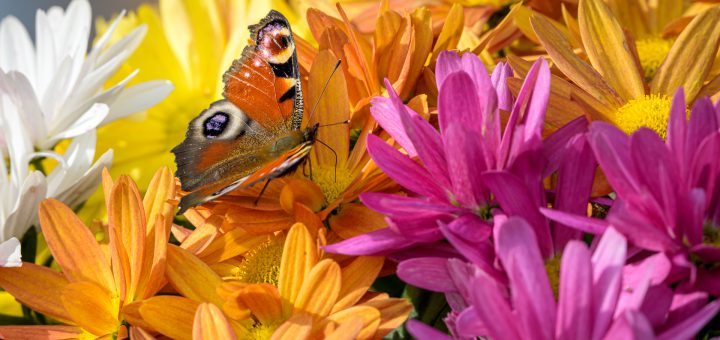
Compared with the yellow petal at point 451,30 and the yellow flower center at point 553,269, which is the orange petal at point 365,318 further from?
the yellow petal at point 451,30

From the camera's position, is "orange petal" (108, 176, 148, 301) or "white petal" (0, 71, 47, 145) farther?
"white petal" (0, 71, 47, 145)

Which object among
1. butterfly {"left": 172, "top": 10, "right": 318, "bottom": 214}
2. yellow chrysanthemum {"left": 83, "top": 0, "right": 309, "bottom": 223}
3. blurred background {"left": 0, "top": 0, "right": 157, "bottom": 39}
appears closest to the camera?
butterfly {"left": 172, "top": 10, "right": 318, "bottom": 214}

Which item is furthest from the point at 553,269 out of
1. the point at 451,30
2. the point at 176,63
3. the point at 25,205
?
the point at 176,63

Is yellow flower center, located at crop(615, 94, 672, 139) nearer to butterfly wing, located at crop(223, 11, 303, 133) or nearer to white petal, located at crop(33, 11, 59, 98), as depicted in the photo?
butterfly wing, located at crop(223, 11, 303, 133)

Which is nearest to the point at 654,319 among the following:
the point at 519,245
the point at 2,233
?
the point at 519,245

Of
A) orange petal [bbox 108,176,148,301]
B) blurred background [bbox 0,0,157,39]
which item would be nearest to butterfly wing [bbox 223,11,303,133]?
orange petal [bbox 108,176,148,301]

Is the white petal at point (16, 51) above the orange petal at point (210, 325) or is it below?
above

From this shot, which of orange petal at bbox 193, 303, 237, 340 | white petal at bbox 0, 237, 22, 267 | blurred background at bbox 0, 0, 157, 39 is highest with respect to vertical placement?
blurred background at bbox 0, 0, 157, 39

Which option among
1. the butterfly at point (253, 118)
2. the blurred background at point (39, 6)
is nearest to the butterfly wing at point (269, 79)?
the butterfly at point (253, 118)

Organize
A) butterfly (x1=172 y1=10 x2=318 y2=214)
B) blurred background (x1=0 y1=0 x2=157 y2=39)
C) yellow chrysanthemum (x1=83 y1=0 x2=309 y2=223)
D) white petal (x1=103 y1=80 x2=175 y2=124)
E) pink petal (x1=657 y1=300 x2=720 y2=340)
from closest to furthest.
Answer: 1. pink petal (x1=657 y1=300 x2=720 y2=340)
2. butterfly (x1=172 y1=10 x2=318 y2=214)
3. white petal (x1=103 y1=80 x2=175 y2=124)
4. yellow chrysanthemum (x1=83 y1=0 x2=309 y2=223)
5. blurred background (x1=0 y1=0 x2=157 y2=39)
